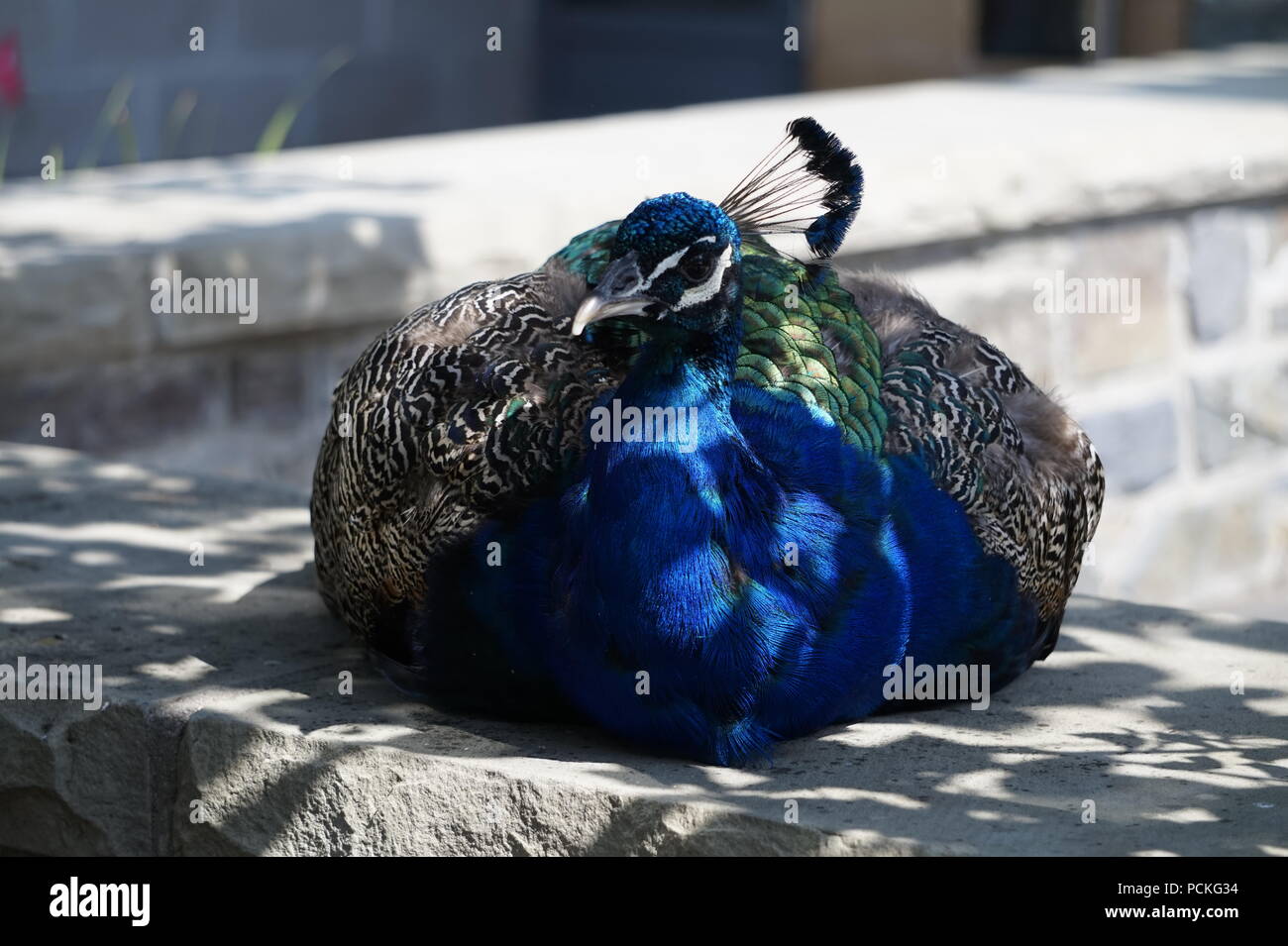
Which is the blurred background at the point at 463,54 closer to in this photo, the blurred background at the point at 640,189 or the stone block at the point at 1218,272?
the blurred background at the point at 640,189

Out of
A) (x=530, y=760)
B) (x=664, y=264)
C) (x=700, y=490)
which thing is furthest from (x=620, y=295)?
(x=530, y=760)

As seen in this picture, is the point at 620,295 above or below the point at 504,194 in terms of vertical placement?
below

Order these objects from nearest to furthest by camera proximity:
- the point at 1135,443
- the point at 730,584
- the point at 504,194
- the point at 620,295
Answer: the point at 620,295
the point at 730,584
the point at 504,194
the point at 1135,443

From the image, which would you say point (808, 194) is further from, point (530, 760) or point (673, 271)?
point (530, 760)

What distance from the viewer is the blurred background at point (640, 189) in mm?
4660

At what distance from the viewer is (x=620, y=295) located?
248 cm

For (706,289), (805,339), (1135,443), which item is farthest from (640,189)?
(706,289)

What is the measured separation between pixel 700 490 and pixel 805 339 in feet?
1.49

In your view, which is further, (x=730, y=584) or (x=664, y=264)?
(x=730, y=584)

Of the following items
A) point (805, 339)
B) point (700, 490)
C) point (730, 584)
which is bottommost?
point (730, 584)

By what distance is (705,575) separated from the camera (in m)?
2.57

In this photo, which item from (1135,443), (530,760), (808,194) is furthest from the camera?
(1135,443)

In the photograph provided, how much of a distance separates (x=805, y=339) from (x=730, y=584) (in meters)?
0.51
